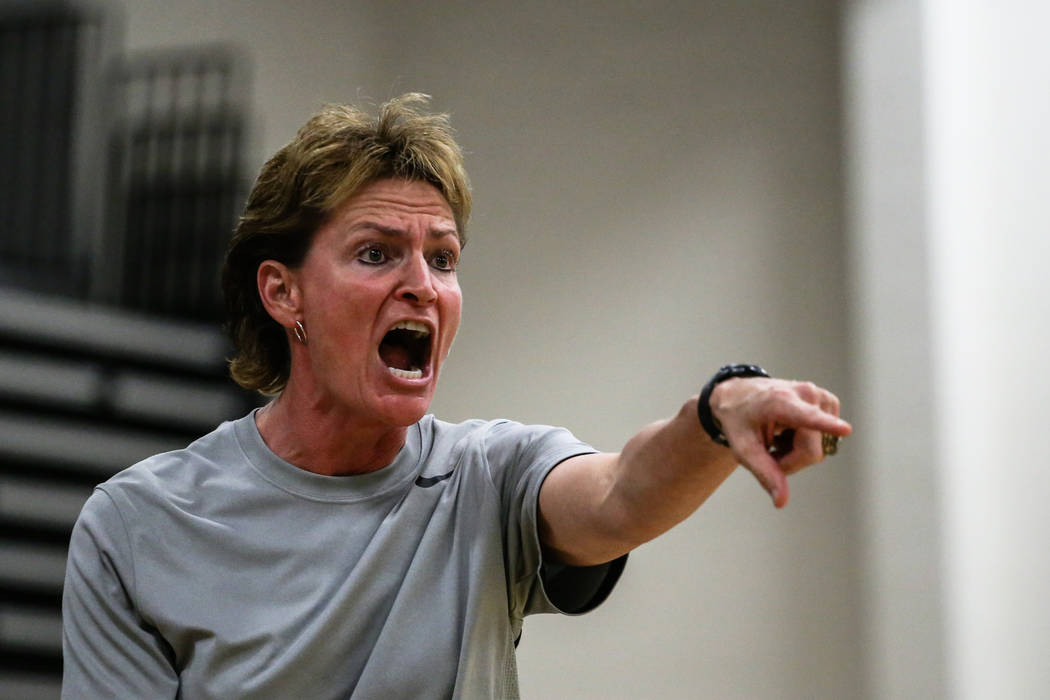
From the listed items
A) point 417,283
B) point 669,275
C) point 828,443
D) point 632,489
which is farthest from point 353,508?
point 669,275

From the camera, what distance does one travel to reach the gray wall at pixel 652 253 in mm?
3893

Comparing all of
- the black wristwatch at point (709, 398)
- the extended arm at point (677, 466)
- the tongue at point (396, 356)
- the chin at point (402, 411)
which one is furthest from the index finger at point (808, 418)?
the tongue at point (396, 356)

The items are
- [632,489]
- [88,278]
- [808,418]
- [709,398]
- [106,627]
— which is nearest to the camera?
[808,418]

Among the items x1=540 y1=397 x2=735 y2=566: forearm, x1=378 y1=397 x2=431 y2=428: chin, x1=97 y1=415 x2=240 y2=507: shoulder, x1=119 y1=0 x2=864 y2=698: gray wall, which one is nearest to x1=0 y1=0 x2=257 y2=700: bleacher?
x1=119 y1=0 x2=864 y2=698: gray wall

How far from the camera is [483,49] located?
4898mm

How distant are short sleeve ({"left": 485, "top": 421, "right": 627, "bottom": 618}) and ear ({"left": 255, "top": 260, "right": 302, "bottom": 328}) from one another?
13.4 inches

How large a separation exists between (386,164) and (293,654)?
667mm

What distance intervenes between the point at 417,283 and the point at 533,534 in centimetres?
37

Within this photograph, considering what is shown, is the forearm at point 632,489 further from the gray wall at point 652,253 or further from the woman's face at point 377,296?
the gray wall at point 652,253

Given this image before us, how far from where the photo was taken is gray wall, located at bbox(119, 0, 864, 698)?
153 inches

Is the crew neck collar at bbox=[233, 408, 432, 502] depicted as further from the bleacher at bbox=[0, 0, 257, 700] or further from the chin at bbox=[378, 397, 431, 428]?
the bleacher at bbox=[0, 0, 257, 700]

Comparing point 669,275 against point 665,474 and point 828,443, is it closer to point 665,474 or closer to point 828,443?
point 665,474

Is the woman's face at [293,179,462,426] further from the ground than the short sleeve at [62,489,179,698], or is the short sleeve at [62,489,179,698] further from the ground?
the woman's face at [293,179,462,426]

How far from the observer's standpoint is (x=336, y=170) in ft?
5.46
